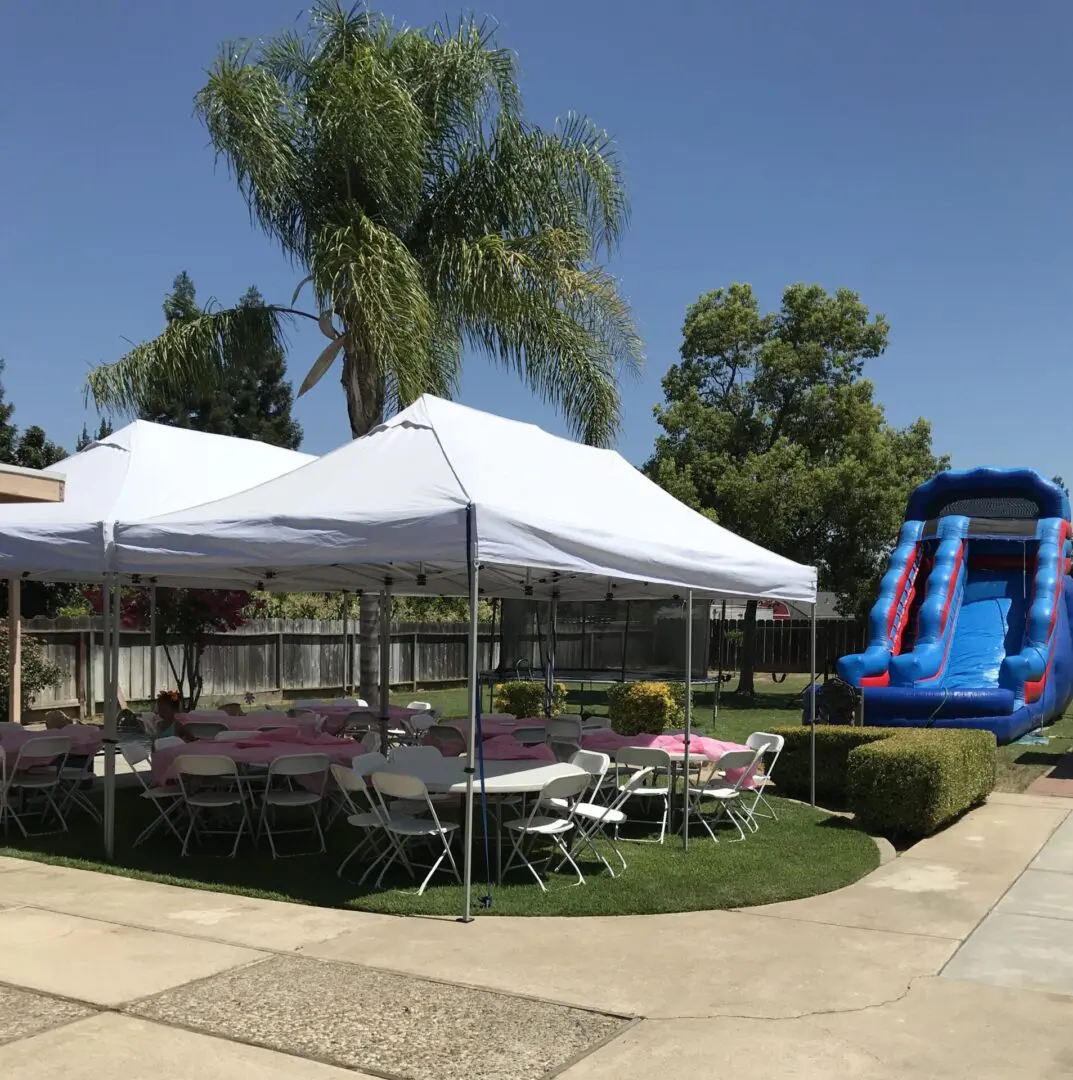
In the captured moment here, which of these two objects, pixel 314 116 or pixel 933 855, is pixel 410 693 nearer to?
pixel 314 116

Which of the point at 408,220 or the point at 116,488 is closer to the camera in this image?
the point at 116,488

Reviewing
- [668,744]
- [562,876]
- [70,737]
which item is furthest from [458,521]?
[70,737]

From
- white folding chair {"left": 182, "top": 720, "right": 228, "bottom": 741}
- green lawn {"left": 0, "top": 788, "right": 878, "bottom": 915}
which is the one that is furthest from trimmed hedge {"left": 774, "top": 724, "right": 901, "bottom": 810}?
white folding chair {"left": 182, "top": 720, "right": 228, "bottom": 741}

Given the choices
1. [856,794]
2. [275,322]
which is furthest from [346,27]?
[856,794]

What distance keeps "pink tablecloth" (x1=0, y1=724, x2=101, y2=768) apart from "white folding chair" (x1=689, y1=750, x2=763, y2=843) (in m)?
5.27

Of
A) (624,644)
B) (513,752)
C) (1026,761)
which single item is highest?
(513,752)

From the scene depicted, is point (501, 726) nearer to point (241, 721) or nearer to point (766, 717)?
point (241, 721)

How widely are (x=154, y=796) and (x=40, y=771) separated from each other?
1680 millimetres

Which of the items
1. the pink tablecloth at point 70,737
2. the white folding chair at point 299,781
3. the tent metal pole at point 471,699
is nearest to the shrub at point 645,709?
the white folding chair at point 299,781

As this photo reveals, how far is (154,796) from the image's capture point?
8.89 metres

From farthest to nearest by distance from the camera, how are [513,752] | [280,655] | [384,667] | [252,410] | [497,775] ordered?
[252,410] → [280,655] → [384,667] → [513,752] → [497,775]

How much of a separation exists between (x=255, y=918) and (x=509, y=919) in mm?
1512

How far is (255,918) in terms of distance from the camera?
6.89 metres

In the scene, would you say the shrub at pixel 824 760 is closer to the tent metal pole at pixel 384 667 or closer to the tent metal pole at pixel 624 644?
the tent metal pole at pixel 384 667
